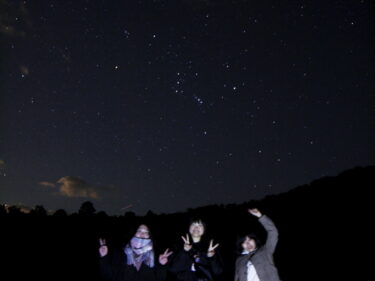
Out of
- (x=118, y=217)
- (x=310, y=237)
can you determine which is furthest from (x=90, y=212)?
(x=310, y=237)

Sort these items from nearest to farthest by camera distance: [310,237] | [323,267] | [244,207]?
[323,267] < [310,237] < [244,207]

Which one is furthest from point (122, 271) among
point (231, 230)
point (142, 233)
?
point (231, 230)

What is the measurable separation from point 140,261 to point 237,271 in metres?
1.44

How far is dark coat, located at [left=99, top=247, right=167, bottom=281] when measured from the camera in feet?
15.1

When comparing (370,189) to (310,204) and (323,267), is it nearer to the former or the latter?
(310,204)

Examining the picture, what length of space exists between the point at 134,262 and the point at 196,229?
104 cm

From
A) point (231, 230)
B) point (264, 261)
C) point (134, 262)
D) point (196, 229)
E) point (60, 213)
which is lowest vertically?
point (264, 261)

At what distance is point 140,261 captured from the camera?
477cm

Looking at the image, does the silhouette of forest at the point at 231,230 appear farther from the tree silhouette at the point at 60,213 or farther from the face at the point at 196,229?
the face at the point at 196,229

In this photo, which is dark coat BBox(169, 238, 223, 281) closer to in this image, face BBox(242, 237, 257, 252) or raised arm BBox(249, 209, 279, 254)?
face BBox(242, 237, 257, 252)

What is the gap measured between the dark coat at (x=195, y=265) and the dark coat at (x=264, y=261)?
0.33 meters

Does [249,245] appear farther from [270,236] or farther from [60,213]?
[60,213]

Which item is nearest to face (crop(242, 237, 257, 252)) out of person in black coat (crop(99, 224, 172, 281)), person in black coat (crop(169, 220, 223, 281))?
person in black coat (crop(169, 220, 223, 281))

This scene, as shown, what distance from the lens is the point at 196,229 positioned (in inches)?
194
